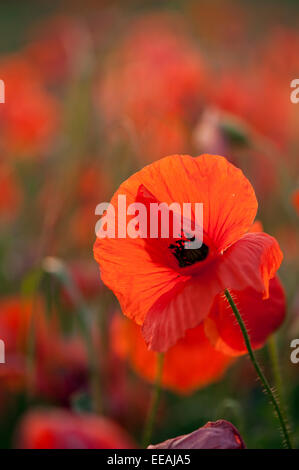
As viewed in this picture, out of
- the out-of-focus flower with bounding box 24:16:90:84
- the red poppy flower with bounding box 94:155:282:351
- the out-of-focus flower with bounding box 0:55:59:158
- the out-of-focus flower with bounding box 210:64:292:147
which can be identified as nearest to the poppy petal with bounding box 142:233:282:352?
the red poppy flower with bounding box 94:155:282:351

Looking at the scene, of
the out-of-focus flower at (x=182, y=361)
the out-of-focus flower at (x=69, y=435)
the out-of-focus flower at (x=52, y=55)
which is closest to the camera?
the out-of-focus flower at (x=69, y=435)

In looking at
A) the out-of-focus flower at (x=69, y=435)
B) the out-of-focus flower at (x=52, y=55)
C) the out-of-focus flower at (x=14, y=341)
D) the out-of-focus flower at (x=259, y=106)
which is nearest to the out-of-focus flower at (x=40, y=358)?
the out-of-focus flower at (x=14, y=341)

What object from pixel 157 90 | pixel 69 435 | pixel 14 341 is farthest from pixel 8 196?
pixel 69 435

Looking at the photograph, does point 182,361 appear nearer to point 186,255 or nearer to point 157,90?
point 186,255

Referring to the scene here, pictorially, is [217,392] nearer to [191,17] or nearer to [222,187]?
[222,187]

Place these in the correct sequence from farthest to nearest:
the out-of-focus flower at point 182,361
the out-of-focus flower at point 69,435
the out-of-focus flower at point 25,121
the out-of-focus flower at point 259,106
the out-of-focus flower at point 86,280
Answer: the out-of-focus flower at point 25,121, the out-of-focus flower at point 259,106, the out-of-focus flower at point 86,280, the out-of-focus flower at point 182,361, the out-of-focus flower at point 69,435

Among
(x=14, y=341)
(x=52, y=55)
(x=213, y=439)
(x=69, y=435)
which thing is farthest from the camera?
(x=52, y=55)

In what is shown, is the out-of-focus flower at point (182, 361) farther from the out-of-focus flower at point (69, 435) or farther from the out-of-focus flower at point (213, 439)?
the out-of-focus flower at point (213, 439)

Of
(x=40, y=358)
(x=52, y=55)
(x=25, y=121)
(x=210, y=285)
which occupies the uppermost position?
(x=52, y=55)
